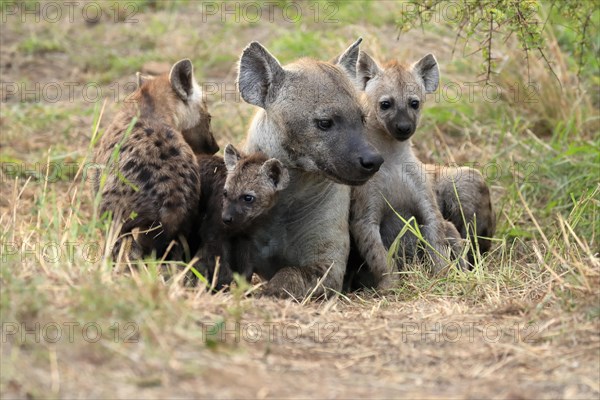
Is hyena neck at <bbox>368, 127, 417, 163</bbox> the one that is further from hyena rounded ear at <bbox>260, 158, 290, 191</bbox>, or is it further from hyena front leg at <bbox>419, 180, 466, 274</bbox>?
hyena rounded ear at <bbox>260, 158, 290, 191</bbox>

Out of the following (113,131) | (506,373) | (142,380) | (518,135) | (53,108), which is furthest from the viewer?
(53,108)

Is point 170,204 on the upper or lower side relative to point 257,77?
lower

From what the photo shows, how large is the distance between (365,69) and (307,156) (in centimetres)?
133

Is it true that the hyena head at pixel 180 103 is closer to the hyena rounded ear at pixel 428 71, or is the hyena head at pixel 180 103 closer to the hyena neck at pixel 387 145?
the hyena neck at pixel 387 145

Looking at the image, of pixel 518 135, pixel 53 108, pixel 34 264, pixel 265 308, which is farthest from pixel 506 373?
pixel 53 108

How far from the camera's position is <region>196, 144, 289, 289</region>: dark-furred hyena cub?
18.5 ft

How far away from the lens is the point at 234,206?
5.60 metres

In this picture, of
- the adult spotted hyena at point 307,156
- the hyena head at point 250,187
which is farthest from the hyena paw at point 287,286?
the hyena head at point 250,187

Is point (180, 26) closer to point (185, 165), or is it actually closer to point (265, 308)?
point (185, 165)

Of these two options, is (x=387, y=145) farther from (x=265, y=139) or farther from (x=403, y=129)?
(x=265, y=139)

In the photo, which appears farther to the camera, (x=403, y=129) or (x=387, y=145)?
(x=387, y=145)

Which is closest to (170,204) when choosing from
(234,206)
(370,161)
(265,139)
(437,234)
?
(234,206)

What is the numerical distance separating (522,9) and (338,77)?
129cm

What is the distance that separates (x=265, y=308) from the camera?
493 centimetres
